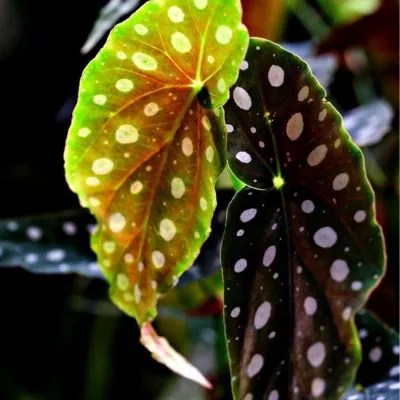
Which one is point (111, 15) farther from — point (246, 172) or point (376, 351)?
point (376, 351)

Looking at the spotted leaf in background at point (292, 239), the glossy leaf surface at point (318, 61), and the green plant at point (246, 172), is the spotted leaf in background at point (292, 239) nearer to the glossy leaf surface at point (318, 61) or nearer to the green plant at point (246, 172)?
the green plant at point (246, 172)

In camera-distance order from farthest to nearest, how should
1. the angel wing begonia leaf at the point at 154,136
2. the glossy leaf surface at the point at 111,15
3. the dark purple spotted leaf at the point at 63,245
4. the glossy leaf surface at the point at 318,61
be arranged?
the glossy leaf surface at the point at 318,61 → the dark purple spotted leaf at the point at 63,245 → the glossy leaf surface at the point at 111,15 → the angel wing begonia leaf at the point at 154,136

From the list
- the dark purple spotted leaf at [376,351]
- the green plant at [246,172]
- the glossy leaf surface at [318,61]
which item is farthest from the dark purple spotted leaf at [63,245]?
the glossy leaf surface at [318,61]

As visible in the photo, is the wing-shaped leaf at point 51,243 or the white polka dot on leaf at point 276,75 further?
the wing-shaped leaf at point 51,243

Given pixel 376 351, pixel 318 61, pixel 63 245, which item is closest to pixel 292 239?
pixel 376 351

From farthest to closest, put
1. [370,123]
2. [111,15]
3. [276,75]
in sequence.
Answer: [370,123]
[111,15]
[276,75]

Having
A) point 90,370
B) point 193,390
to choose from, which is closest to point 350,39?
point 193,390

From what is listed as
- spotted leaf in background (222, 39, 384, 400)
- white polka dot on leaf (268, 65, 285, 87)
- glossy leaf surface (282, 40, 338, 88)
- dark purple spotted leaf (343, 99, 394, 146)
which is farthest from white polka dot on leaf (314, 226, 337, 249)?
glossy leaf surface (282, 40, 338, 88)
